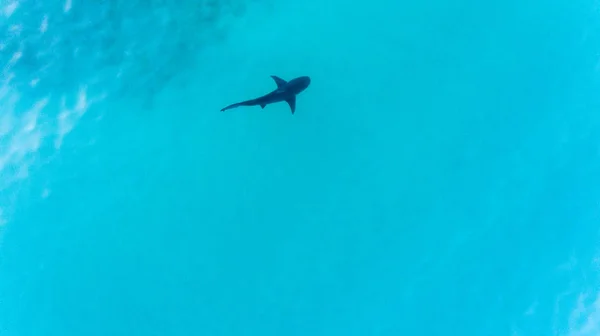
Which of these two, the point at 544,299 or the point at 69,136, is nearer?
the point at 69,136

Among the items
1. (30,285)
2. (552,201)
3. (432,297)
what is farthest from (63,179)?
(552,201)

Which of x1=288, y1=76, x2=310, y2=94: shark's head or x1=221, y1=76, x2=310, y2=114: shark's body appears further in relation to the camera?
x1=288, y1=76, x2=310, y2=94: shark's head

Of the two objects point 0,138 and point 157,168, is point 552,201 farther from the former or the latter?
point 0,138

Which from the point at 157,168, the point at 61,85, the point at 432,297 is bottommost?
the point at 432,297

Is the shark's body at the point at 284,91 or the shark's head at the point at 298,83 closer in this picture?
the shark's body at the point at 284,91

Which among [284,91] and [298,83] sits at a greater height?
[298,83]

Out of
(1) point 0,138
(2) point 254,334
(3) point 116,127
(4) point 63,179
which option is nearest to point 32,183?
(4) point 63,179

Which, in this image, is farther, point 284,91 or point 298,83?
point 298,83

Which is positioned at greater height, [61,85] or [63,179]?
[61,85]

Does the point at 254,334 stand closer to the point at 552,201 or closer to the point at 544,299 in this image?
the point at 544,299
